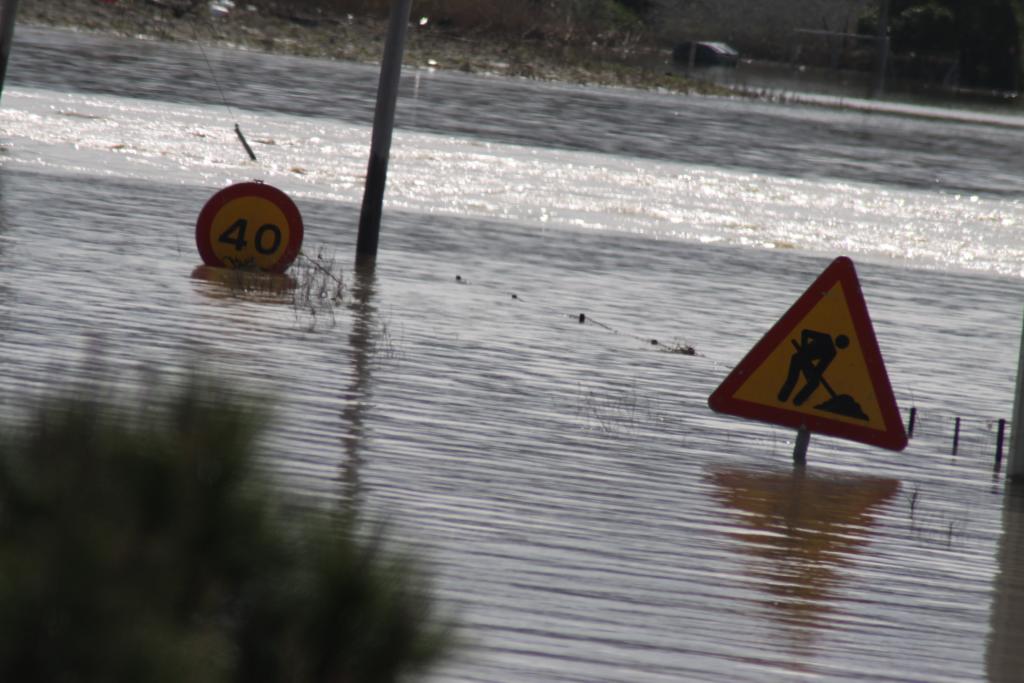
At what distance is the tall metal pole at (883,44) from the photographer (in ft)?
262

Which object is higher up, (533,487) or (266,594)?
(266,594)

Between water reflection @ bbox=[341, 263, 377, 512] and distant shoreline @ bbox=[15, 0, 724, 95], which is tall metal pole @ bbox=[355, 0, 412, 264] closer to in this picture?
water reflection @ bbox=[341, 263, 377, 512]

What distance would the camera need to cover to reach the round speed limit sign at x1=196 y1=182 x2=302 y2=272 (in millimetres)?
12875

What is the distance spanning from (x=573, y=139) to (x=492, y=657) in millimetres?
33148

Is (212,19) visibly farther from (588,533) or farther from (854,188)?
(588,533)

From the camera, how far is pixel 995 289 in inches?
779

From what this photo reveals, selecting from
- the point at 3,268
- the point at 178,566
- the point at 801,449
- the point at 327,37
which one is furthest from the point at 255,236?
the point at 327,37

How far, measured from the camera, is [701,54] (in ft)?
254

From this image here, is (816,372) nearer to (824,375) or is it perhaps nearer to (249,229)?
(824,375)

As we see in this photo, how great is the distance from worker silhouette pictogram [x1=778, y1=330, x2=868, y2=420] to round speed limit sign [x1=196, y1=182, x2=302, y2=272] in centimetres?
571

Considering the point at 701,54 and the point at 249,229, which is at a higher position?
the point at 701,54

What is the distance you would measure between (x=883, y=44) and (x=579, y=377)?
72776 millimetres

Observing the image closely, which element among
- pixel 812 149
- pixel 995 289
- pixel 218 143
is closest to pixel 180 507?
pixel 995 289

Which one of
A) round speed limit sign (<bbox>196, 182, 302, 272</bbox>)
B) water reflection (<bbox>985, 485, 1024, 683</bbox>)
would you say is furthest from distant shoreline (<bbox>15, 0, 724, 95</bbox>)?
water reflection (<bbox>985, 485, 1024, 683</bbox>)
